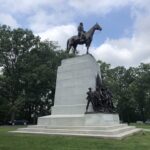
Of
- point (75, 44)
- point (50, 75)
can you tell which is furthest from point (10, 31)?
point (75, 44)

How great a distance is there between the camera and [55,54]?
156 feet

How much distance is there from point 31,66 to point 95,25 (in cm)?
2245

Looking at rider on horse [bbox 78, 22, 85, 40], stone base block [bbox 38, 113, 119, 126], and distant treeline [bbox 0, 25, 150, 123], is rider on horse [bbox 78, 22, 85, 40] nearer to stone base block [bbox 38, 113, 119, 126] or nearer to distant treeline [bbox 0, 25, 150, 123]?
stone base block [bbox 38, 113, 119, 126]

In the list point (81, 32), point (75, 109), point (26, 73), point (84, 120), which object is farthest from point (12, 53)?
point (84, 120)

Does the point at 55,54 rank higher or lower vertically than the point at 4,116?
higher

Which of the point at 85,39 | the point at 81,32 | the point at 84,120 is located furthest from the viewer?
the point at 81,32

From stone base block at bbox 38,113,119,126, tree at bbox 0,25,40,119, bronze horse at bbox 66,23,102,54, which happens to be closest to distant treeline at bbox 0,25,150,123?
tree at bbox 0,25,40,119

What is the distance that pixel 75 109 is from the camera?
2230 centimetres

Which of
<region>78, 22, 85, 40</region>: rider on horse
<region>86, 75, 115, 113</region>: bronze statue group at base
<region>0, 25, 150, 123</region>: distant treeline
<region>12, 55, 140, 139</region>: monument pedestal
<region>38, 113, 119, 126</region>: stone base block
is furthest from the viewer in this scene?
<region>0, 25, 150, 123</region>: distant treeline

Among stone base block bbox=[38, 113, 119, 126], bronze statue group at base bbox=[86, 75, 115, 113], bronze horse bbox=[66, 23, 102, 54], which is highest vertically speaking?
bronze horse bbox=[66, 23, 102, 54]

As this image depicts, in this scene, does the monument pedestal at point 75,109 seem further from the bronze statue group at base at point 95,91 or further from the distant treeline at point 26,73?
the distant treeline at point 26,73

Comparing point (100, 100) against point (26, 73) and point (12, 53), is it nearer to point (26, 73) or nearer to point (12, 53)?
point (26, 73)

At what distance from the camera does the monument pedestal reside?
19.6 m

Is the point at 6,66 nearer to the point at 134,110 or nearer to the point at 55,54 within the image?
the point at 55,54
